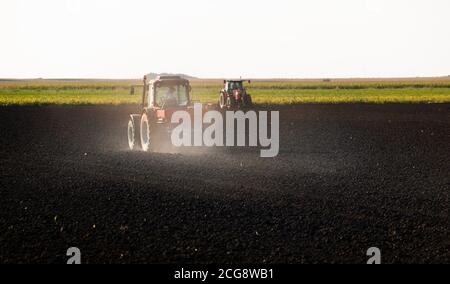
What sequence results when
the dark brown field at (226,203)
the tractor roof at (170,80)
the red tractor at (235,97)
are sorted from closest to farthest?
the dark brown field at (226,203) → the tractor roof at (170,80) → the red tractor at (235,97)

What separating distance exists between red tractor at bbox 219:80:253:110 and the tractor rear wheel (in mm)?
14724

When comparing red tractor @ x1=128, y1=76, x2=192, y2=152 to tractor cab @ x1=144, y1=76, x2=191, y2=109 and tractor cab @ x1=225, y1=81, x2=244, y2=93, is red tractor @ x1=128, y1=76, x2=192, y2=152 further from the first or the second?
tractor cab @ x1=225, y1=81, x2=244, y2=93

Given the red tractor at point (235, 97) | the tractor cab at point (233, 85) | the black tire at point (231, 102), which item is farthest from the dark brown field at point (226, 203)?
the tractor cab at point (233, 85)

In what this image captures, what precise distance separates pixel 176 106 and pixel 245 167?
274cm

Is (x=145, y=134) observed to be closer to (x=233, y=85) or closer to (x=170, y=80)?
(x=170, y=80)

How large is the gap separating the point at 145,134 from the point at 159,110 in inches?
62.3

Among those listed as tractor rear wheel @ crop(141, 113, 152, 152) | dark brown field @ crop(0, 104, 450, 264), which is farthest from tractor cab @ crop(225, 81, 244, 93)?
tractor rear wheel @ crop(141, 113, 152, 152)

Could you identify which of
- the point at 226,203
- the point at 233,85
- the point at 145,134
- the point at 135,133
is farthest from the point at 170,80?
the point at 233,85

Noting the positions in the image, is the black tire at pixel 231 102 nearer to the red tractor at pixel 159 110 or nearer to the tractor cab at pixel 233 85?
the tractor cab at pixel 233 85

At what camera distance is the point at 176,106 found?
45.4 feet

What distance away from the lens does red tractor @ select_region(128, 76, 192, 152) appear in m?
13.6

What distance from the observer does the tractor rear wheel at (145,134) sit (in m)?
14.1
